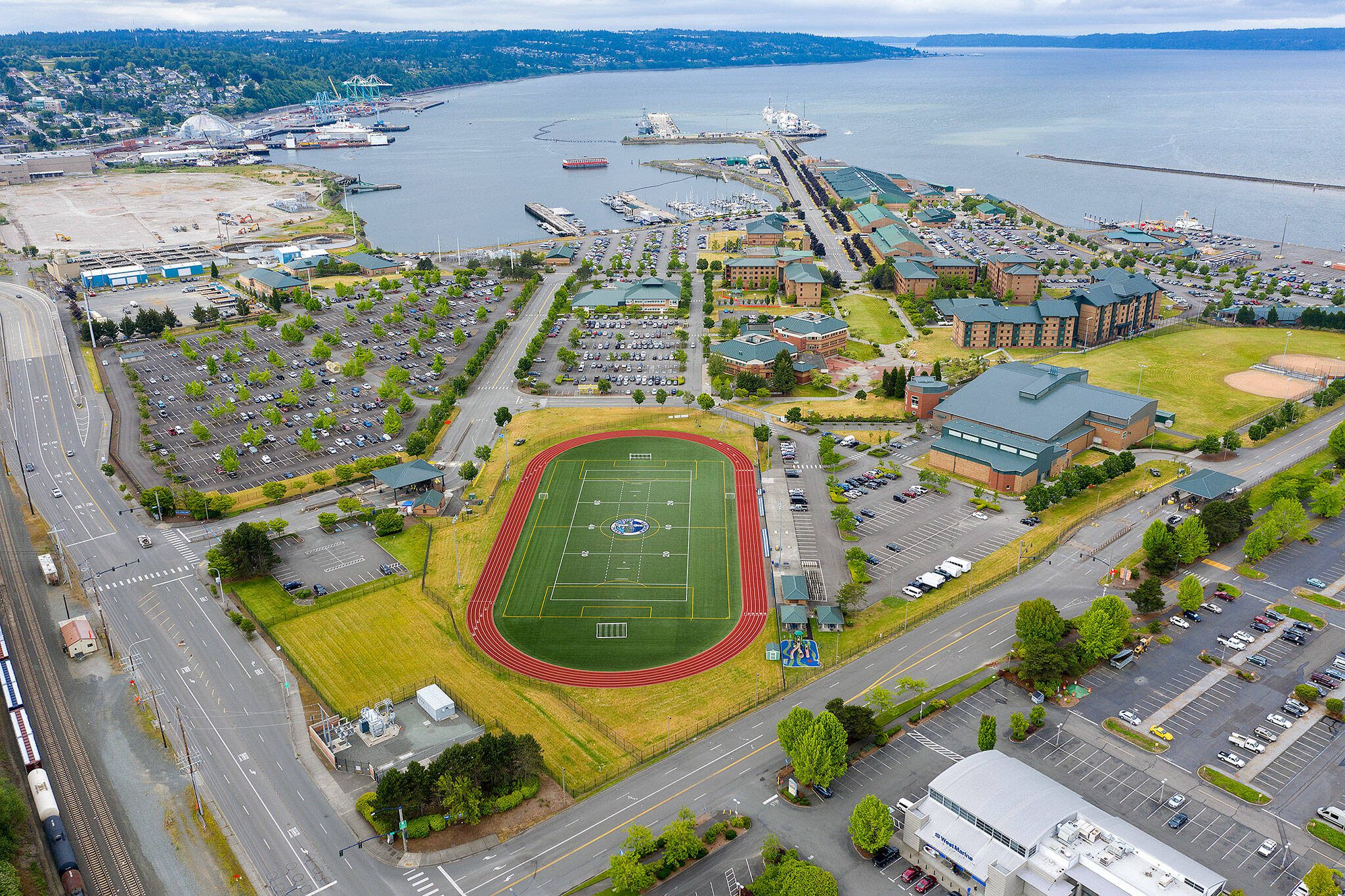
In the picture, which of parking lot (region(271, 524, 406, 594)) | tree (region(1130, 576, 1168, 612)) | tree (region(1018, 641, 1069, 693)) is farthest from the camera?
parking lot (region(271, 524, 406, 594))

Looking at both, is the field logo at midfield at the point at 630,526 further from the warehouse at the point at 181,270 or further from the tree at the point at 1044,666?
the warehouse at the point at 181,270

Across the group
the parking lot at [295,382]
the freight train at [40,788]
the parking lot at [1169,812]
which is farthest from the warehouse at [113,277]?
the parking lot at [1169,812]

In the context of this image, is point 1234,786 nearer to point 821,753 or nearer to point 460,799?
point 821,753

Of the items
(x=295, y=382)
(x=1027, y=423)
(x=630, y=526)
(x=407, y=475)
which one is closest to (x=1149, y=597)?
(x=1027, y=423)

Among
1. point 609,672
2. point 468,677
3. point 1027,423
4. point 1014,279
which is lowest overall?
point 609,672

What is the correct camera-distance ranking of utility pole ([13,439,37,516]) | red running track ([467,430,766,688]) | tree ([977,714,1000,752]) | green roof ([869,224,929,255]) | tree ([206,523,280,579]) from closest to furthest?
tree ([977,714,1000,752]), red running track ([467,430,766,688]), tree ([206,523,280,579]), utility pole ([13,439,37,516]), green roof ([869,224,929,255])

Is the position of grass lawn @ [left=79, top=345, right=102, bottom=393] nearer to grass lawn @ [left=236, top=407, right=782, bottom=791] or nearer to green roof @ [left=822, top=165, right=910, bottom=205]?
grass lawn @ [left=236, top=407, right=782, bottom=791]

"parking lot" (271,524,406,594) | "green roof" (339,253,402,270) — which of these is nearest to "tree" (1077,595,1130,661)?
"parking lot" (271,524,406,594)

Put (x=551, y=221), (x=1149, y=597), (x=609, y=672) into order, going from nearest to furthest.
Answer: (x=609, y=672) < (x=1149, y=597) < (x=551, y=221)
